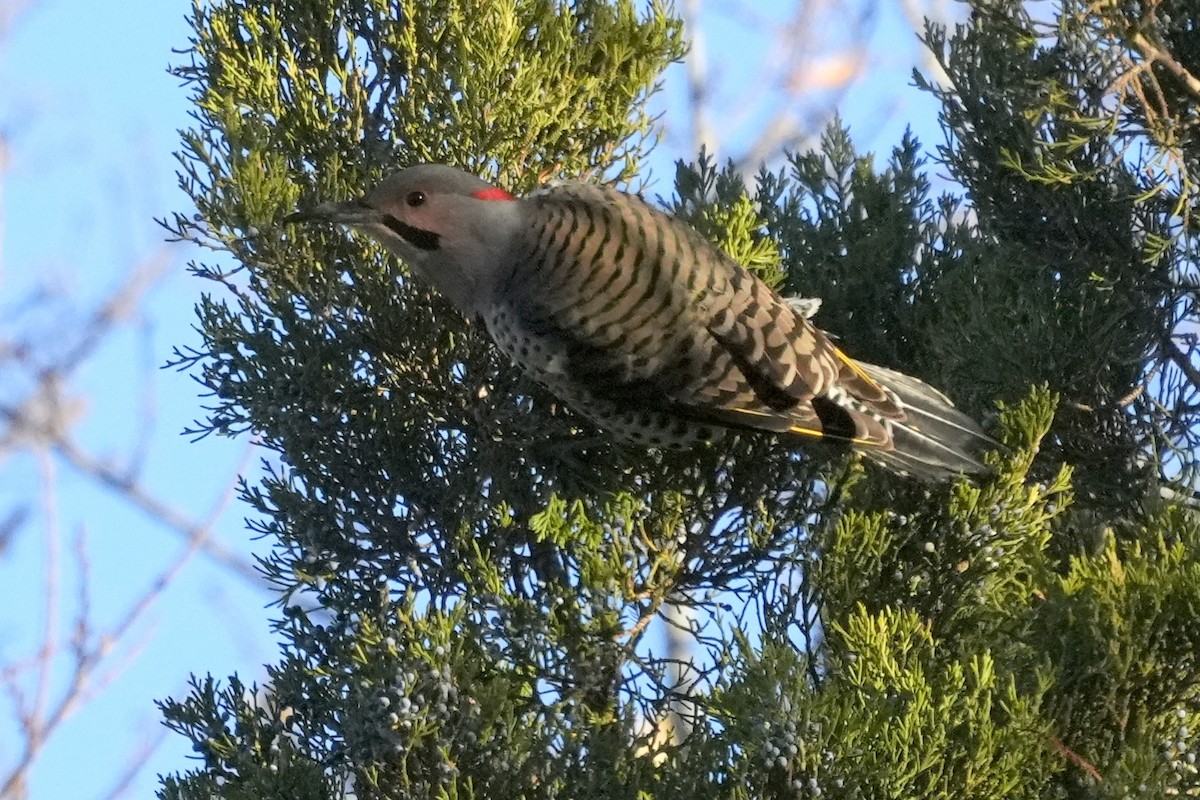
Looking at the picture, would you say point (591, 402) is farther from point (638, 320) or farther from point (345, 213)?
point (345, 213)

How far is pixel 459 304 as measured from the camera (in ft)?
8.19

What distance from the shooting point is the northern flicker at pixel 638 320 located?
2385 millimetres

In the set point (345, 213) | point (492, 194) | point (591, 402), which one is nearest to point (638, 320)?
point (591, 402)

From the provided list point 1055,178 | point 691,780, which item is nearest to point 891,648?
point 691,780

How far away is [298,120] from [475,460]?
2.23ft

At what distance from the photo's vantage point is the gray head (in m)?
2.33

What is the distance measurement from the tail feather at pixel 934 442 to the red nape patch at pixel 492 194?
0.82 m

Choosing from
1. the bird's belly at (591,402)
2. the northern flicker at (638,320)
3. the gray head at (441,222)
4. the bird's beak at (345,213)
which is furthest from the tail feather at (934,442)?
the bird's beak at (345,213)

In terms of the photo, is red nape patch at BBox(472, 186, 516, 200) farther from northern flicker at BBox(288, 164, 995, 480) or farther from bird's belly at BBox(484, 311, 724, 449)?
bird's belly at BBox(484, 311, 724, 449)

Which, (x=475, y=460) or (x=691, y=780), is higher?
(x=475, y=460)

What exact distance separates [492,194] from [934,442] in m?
0.93

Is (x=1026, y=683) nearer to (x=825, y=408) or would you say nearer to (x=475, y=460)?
(x=825, y=408)

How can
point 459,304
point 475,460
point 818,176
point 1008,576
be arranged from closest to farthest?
point 1008,576 < point 475,460 < point 459,304 < point 818,176

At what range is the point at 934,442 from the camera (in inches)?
88.8
